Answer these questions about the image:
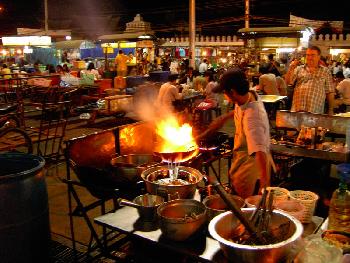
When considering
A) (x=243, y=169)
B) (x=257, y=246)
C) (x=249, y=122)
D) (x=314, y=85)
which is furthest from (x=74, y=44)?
(x=257, y=246)

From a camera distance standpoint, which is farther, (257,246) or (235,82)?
(235,82)

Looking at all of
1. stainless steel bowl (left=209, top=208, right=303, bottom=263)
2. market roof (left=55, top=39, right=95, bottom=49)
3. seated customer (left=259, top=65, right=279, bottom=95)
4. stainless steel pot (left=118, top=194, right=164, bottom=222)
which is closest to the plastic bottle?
stainless steel bowl (left=209, top=208, right=303, bottom=263)

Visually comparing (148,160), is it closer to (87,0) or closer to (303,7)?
(303,7)

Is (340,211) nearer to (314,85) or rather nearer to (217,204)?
(217,204)

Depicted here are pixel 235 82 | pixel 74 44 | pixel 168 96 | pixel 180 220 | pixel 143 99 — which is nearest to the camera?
pixel 180 220

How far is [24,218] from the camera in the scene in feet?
12.1

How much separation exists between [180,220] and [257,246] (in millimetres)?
586

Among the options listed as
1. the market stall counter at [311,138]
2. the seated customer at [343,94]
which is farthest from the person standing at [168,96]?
the seated customer at [343,94]

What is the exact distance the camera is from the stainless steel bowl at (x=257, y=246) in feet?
7.09

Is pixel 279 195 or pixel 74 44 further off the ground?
pixel 74 44

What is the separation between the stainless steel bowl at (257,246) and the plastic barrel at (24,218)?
2.12 metres

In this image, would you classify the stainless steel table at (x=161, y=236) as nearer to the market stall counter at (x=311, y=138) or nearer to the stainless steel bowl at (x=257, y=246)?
the stainless steel bowl at (x=257, y=246)

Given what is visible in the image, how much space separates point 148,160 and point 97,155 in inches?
28.5

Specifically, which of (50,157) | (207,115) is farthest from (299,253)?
(207,115)
